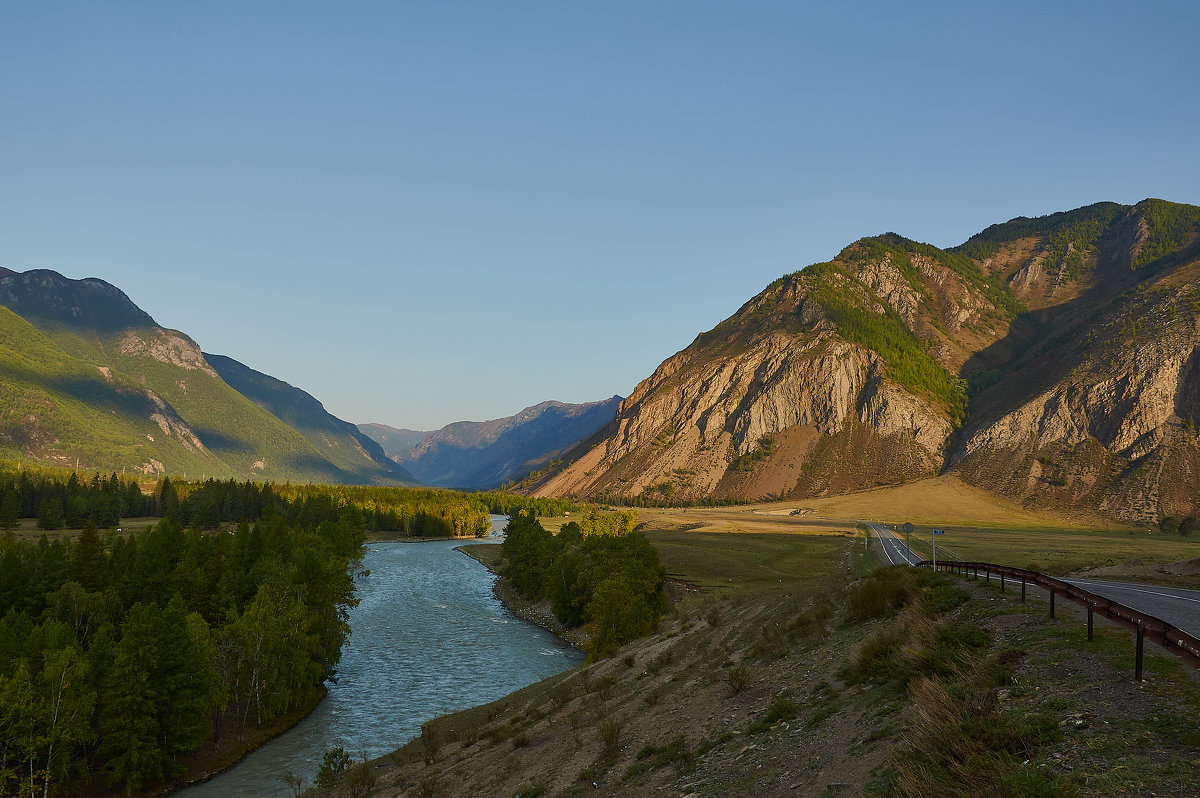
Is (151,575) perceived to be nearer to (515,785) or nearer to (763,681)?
(515,785)

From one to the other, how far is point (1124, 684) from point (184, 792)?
137 ft

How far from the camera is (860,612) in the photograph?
93.8 ft

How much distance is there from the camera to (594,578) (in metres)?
71.1

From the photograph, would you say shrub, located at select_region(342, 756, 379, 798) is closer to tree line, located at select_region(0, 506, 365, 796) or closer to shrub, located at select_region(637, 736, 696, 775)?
shrub, located at select_region(637, 736, 696, 775)

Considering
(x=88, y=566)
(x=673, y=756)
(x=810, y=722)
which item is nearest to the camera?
(x=810, y=722)

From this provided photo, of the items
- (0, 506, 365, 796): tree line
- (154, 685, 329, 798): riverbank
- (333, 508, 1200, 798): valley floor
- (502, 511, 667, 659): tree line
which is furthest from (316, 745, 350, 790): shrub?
(502, 511, 667, 659): tree line

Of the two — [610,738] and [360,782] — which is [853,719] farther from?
[360,782]

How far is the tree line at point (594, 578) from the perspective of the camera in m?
56.2

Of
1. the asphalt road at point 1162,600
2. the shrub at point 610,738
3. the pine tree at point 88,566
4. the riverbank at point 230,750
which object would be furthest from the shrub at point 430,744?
the pine tree at point 88,566

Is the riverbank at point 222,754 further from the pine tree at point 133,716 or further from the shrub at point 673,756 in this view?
the shrub at point 673,756

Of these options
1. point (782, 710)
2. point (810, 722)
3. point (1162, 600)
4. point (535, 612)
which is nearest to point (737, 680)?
point (782, 710)

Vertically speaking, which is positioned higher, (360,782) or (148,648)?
(148,648)

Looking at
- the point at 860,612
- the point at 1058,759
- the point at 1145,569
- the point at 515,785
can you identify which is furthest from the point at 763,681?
the point at 1145,569

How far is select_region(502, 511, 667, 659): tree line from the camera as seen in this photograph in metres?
56.2
